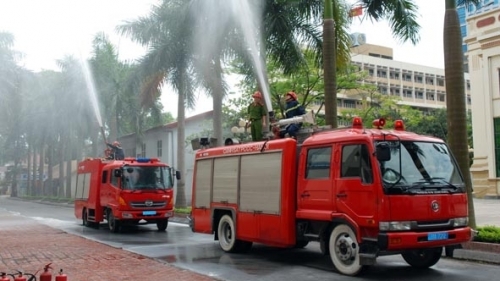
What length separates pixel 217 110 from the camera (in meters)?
22.5

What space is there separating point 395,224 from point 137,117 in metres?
31.2

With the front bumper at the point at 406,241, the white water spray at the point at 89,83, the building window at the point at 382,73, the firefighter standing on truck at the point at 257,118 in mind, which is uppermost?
the building window at the point at 382,73

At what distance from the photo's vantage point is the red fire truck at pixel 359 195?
27.5ft

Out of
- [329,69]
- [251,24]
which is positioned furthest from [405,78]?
[329,69]

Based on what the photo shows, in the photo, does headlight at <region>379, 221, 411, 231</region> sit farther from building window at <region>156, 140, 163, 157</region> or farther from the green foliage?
building window at <region>156, 140, 163, 157</region>

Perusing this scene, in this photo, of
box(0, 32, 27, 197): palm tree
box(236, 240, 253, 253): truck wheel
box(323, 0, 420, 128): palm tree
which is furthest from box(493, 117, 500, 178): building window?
box(0, 32, 27, 197): palm tree

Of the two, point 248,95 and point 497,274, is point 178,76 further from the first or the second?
point 497,274

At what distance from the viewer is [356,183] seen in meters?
8.77

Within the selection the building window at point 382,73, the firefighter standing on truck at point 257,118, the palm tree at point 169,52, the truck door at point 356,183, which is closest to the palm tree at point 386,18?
the firefighter standing on truck at point 257,118

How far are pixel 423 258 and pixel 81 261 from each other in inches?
257

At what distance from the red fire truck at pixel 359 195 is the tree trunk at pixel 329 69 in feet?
14.0

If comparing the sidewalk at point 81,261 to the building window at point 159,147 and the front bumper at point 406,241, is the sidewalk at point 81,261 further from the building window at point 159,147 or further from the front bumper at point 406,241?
the building window at point 159,147

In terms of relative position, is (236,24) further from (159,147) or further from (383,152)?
(159,147)

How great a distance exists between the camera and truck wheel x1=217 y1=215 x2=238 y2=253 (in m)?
12.0
